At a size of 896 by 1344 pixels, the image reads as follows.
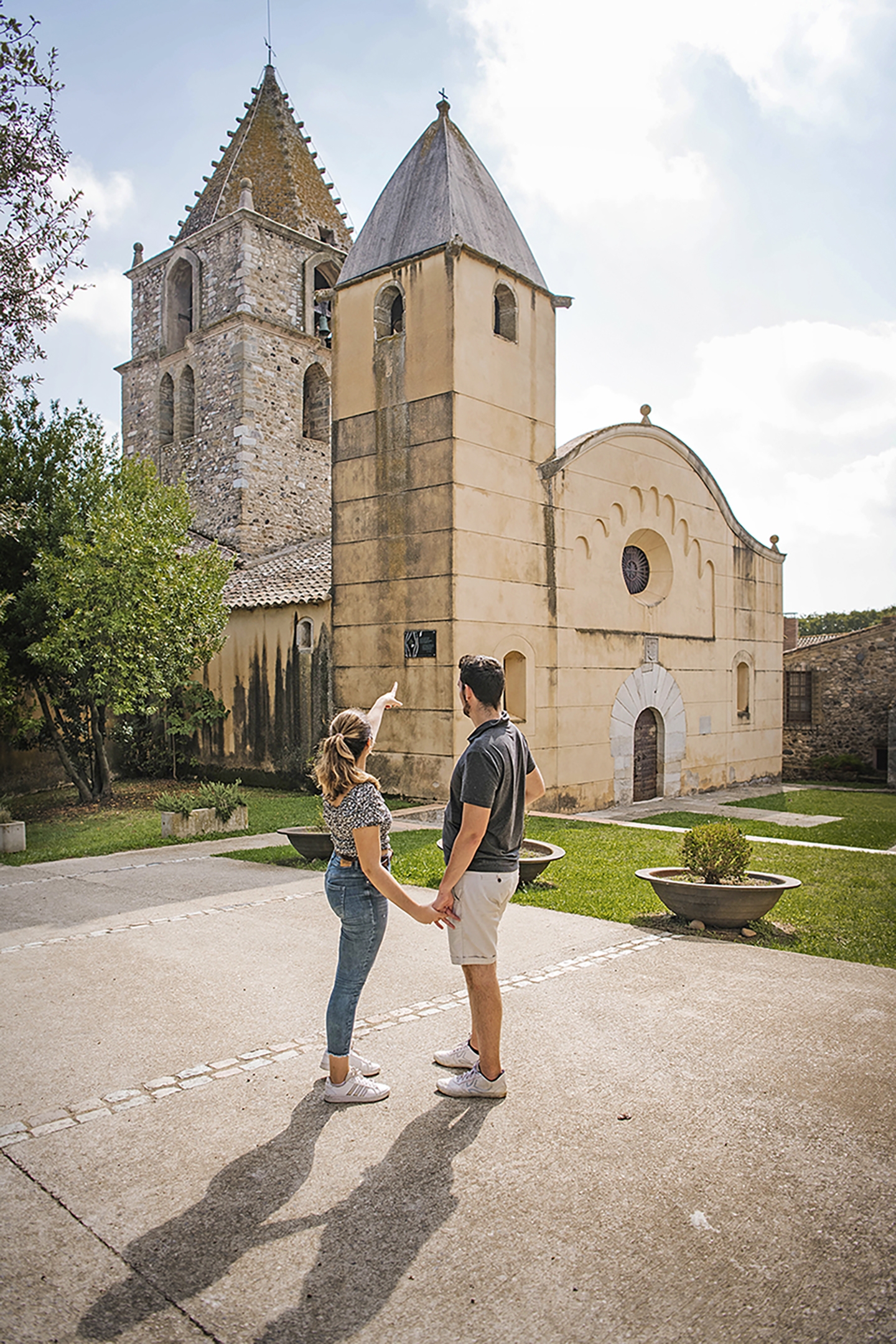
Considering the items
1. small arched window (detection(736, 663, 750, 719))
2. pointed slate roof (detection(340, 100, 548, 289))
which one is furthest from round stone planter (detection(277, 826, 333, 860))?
small arched window (detection(736, 663, 750, 719))

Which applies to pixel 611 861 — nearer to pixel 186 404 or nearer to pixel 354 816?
pixel 354 816

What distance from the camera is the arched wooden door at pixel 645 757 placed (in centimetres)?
1767

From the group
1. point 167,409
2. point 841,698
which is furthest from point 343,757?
point 841,698

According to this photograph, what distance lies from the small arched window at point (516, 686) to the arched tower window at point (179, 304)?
18.0 meters

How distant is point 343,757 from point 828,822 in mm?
13643

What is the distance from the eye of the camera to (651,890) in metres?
8.27

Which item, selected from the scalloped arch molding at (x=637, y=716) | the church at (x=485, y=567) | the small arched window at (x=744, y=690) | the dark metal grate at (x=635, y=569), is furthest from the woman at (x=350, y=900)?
the small arched window at (x=744, y=690)

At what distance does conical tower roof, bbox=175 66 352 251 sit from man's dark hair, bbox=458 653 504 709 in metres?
25.9

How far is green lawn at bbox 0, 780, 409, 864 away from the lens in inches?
442

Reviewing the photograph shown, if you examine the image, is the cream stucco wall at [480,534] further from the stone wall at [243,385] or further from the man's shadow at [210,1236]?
the stone wall at [243,385]

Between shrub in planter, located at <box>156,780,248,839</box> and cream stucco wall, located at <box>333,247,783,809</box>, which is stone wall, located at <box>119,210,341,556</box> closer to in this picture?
Result: cream stucco wall, located at <box>333,247,783,809</box>

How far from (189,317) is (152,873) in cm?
2318

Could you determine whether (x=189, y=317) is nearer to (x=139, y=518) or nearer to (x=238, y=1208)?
(x=139, y=518)

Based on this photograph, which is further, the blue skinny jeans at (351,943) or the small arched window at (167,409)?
the small arched window at (167,409)
